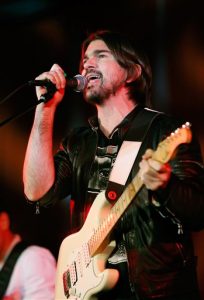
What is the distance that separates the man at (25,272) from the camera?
2.94 metres

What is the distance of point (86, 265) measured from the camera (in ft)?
6.04

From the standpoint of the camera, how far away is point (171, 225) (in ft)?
5.84

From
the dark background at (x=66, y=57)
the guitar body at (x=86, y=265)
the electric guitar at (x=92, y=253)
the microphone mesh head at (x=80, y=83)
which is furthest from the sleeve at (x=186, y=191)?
the dark background at (x=66, y=57)

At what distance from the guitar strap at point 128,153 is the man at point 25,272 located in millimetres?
1317

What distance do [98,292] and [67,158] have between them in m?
0.79

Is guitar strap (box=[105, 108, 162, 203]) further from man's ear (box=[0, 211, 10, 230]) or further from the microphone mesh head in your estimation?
man's ear (box=[0, 211, 10, 230])

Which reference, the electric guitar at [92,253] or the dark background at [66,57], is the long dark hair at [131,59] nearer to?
the electric guitar at [92,253]

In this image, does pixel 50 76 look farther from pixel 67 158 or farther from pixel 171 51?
pixel 171 51

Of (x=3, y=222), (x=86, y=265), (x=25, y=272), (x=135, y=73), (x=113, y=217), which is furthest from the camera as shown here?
(x=3, y=222)

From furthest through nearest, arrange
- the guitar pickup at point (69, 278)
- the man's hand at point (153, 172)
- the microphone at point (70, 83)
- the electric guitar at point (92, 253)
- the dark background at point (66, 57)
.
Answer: the dark background at point (66, 57) < the guitar pickup at point (69, 278) < the microphone at point (70, 83) < the electric guitar at point (92, 253) < the man's hand at point (153, 172)

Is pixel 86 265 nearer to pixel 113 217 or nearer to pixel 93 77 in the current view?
pixel 113 217

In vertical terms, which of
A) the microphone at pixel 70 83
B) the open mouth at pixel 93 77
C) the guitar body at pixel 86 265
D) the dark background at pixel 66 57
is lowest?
the guitar body at pixel 86 265

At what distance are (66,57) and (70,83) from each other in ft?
6.50

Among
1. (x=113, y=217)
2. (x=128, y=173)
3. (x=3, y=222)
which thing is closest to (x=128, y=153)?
(x=128, y=173)
